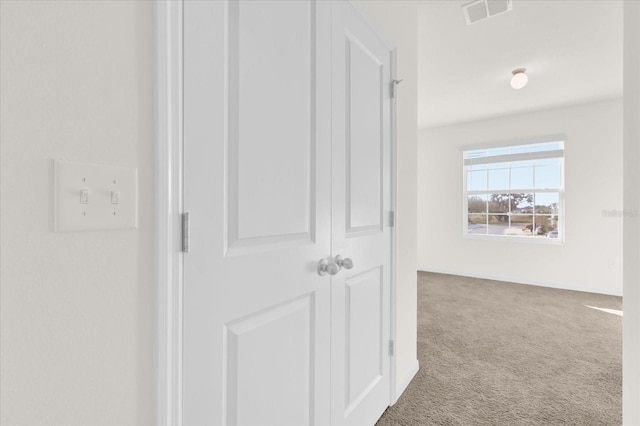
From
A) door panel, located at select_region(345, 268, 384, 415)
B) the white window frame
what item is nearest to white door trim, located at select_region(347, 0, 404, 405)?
door panel, located at select_region(345, 268, 384, 415)

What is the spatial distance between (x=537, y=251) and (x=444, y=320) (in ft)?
8.64

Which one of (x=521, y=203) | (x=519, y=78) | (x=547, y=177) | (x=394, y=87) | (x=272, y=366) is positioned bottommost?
(x=272, y=366)

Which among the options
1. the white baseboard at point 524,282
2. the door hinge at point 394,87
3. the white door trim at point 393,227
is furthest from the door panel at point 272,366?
the white baseboard at point 524,282

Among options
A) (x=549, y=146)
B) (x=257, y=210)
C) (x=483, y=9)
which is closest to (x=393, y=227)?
(x=257, y=210)

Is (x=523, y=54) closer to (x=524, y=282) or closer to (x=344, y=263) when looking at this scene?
(x=344, y=263)

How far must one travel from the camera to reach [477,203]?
5352 millimetres

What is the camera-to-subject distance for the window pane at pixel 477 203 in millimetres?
5289

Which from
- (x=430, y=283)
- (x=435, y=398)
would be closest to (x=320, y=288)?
(x=435, y=398)

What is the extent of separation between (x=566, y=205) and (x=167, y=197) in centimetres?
556

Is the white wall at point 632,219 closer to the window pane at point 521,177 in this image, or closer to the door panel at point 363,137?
the door panel at point 363,137

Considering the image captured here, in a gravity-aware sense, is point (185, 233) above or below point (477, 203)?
below

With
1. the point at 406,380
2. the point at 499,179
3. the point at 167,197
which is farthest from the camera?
the point at 499,179

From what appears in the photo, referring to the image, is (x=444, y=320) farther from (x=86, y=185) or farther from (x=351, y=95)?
(x=86, y=185)

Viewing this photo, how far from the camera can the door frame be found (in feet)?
2.11
